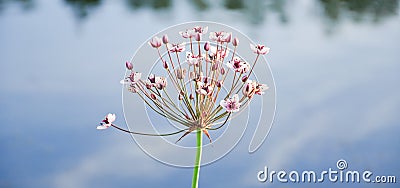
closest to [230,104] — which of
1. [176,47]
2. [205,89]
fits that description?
[205,89]

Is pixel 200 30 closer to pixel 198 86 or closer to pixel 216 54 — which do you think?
pixel 216 54

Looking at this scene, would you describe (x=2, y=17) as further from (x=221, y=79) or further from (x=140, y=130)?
(x=221, y=79)

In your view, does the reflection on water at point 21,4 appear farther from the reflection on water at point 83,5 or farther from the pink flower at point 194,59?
the pink flower at point 194,59

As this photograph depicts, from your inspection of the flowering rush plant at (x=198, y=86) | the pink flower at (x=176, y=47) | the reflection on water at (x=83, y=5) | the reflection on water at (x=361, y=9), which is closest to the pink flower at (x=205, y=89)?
the flowering rush plant at (x=198, y=86)

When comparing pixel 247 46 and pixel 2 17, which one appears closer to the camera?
pixel 247 46

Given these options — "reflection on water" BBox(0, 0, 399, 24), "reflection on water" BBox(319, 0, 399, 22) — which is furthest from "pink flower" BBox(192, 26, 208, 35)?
"reflection on water" BBox(319, 0, 399, 22)

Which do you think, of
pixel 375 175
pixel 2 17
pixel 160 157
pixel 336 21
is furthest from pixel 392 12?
pixel 2 17
